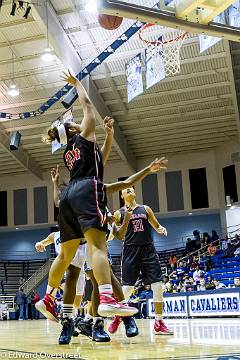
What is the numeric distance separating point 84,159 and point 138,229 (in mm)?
2270

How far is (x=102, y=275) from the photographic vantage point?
3461 millimetres

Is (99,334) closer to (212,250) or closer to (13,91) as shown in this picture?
(13,91)

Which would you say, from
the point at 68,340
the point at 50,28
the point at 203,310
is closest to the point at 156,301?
the point at 68,340

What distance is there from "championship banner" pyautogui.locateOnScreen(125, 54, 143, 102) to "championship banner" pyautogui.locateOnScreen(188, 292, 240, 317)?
6007 mm

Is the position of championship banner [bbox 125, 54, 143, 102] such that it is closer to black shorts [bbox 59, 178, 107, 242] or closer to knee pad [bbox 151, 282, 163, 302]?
knee pad [bbox 151, 282, 163, 302]

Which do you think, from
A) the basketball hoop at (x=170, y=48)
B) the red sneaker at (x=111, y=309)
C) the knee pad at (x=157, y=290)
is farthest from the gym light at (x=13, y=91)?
the red sneaker at (x=111, y=309)

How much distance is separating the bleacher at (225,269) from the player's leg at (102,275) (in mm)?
11979

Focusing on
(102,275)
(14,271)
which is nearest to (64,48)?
(102,275)

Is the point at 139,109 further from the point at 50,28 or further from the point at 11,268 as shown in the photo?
the point at 11,268

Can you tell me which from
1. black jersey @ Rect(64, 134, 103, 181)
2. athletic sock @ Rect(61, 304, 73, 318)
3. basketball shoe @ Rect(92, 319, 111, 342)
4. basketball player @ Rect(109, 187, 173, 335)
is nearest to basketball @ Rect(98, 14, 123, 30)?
basketball player @ Rect(109, 187, 173, 335)

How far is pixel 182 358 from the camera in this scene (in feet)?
8.72

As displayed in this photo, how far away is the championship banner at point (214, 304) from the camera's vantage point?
438 inches

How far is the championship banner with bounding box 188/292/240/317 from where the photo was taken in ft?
36.5

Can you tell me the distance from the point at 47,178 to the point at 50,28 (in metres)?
15.4
